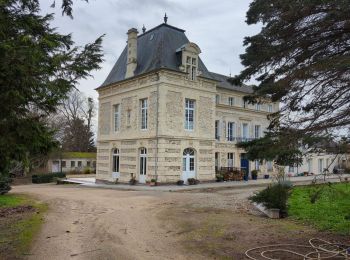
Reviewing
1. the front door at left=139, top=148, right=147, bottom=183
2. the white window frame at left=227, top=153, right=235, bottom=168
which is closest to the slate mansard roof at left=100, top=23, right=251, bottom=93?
the front door at left=139, top=148, right=147, bottom=183

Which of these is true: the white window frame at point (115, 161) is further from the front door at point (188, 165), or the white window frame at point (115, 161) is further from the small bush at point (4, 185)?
the small bush at point (4, 185)

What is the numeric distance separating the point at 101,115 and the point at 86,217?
20.7 metres

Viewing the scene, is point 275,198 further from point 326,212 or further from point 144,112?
point 144,112

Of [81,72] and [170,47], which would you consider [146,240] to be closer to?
[81,72]

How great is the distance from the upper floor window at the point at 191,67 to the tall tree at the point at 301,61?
1822 centimetres

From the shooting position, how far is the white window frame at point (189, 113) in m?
27.3

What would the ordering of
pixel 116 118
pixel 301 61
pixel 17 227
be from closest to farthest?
pixel 301 61 < pixel 17 227 < pixel 116 118

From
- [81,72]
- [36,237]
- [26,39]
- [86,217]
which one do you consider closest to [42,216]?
[86,217]

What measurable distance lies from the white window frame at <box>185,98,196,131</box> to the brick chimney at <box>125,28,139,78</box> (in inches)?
184

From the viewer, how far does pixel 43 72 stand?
6.43 metres

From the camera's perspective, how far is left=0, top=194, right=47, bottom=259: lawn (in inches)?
286

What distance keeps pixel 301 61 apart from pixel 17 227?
793cm

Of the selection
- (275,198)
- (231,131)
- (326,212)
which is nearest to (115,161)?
(231,131)

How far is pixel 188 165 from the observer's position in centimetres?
2697
